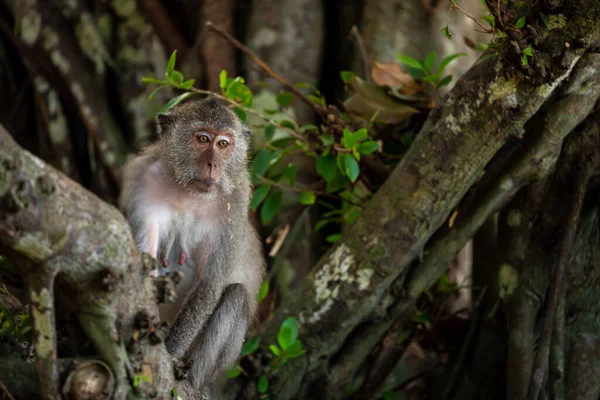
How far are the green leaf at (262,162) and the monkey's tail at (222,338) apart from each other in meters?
0.72

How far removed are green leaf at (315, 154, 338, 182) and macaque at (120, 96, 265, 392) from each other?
1.33 ft

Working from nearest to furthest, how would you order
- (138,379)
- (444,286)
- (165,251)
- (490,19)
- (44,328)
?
(44,328), (138,379), (490,19), (165,251), (444,286)

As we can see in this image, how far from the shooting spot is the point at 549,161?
3367 millimetres

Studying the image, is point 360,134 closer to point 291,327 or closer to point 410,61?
point 410,61

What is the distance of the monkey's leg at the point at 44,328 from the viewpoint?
209 cm

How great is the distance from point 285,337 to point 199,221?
637 millimetres

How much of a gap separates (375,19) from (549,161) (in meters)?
2.09

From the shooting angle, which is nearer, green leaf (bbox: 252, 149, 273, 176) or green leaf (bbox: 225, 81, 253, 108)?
green leaf (bbox: 225, 81, 253, 108)

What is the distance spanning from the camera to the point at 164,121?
3.60 meters

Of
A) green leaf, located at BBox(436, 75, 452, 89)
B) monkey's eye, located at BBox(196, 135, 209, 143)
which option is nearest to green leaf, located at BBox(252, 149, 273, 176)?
monkey's eye, located at BBox(196, 135, 209, 143)

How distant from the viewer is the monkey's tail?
3246 millimetres

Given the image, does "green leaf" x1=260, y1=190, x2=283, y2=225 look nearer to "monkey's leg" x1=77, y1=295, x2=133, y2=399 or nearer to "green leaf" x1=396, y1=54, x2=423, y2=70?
"green leaf" x1=396, y1=54, x2=423, y2=70

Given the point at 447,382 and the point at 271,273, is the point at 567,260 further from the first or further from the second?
the point at 271,273

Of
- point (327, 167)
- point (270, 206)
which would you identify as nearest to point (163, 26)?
point (270, 206)
